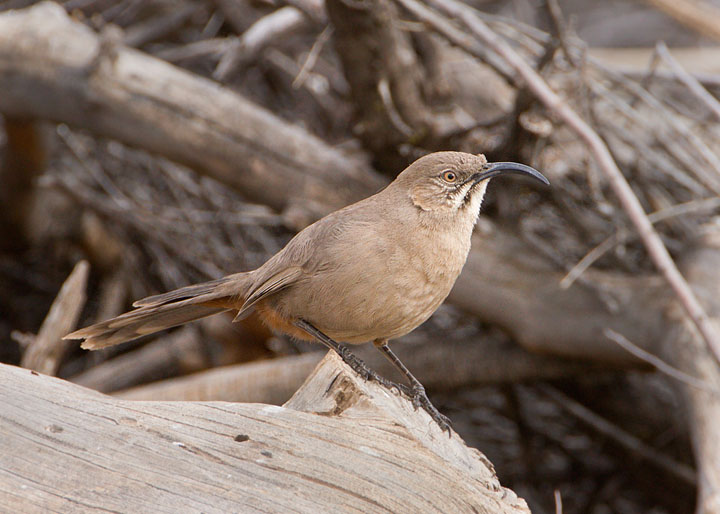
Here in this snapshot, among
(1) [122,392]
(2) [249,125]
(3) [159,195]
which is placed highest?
(2) [249,125]

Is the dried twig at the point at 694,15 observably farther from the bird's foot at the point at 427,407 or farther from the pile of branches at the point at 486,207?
the bird's foot at the point at 427,407

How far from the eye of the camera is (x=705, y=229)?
4.48m

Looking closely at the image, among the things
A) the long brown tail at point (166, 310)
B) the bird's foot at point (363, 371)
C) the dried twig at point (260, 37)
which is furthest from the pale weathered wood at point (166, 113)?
the bird's foot at point (363, 371)

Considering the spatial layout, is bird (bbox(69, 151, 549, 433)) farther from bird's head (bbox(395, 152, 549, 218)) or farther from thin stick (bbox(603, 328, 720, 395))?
thin stick (bbox(603, 328, 720, 395))

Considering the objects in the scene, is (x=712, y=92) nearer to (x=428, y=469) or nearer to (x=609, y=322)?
(x=609, y=322)

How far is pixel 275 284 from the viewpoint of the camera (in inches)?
120

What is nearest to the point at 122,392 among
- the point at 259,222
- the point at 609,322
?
the point at 259,222

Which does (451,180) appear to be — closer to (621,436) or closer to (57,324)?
(57,324)

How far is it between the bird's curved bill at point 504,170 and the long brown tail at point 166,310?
38.9 inches

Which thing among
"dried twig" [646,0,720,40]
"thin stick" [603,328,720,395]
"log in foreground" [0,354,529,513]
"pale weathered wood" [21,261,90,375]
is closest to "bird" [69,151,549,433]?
"log in foreground" [0,354,529,513]

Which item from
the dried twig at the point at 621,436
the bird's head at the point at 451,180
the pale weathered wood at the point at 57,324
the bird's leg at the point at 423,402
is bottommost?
the dried twig at the point at 621,436

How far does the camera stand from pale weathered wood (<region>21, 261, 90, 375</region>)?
381cm

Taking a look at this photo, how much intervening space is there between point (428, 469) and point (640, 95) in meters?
2.84

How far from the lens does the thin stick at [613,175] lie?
3398 mm
